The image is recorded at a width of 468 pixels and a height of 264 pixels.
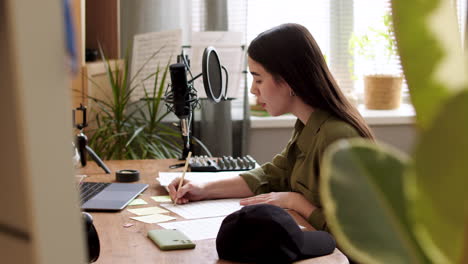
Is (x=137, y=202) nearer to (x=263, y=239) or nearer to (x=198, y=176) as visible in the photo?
(x=198, y=176)

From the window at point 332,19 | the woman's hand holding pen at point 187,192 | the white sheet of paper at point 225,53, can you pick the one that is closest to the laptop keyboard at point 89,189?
the woman's hand holding pen at point 187,192

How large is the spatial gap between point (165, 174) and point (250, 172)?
31cm

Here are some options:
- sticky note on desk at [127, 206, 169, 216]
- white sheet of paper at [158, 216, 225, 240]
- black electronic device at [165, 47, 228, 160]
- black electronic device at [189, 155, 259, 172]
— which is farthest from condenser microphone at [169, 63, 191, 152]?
white sheet of paper at [158, 216, 225, 240]

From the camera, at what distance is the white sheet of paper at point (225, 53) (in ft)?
12.0

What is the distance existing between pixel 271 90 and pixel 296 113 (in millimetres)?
110

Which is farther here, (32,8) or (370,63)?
(370,63)

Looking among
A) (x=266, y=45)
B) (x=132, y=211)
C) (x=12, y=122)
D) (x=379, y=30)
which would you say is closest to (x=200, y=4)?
(x=379, y=30)

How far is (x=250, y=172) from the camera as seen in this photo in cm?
210

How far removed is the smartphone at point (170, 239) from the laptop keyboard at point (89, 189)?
1.29 ft

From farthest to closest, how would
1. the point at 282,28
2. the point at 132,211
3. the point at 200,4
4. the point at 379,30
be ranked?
the point at 379,30
the point at 200,4
the point at 282,28
the point at 132,211

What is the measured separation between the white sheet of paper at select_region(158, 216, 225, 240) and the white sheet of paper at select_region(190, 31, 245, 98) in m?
2.02

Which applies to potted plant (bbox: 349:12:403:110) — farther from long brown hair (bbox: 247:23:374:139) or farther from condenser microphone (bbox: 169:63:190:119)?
long brown hair (bbox: 247:23:374:139)

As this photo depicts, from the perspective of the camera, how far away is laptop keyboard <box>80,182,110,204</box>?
1.86m

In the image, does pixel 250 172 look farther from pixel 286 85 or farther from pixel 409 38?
pixel 409 38
